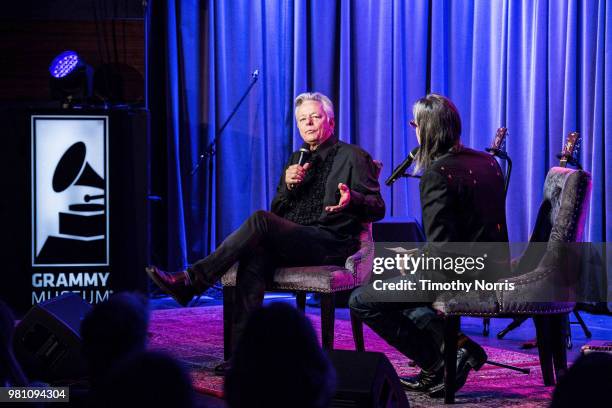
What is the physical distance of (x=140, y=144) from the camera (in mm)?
4613

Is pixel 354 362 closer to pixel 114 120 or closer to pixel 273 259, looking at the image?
pixel 273 259

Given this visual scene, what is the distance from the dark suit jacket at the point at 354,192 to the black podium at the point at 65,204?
1.12 meters

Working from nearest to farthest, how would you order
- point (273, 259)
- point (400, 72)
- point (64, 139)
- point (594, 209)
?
point (273, 259)
point (64, 139)
point (594, 209)
point (400, 72)

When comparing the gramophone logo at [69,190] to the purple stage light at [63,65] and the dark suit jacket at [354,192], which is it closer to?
the purple stage light at [63,65]

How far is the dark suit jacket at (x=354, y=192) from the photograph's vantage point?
371 cm

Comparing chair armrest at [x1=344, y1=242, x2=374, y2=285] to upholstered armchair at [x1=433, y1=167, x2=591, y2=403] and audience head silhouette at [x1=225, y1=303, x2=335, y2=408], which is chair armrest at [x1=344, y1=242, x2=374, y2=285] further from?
audience head silhouette at [x1=225, y1=303, x2=335, y2=408]

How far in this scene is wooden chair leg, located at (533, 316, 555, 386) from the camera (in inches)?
125

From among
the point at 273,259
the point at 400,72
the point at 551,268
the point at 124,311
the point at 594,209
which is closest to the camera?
the point at 124,311

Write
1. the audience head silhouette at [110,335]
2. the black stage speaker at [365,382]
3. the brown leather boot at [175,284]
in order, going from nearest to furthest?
the audience head silhouette at [110,335] < the black stage speaker at [365,382] < the brown leather boot at [175,284]

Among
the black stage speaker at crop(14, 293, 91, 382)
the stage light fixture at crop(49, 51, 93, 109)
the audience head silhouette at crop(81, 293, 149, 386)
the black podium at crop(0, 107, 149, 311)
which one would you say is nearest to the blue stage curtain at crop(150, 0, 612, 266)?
the stage light fixture at crop(49, 51, 93, 109)

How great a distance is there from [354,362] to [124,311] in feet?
2.42

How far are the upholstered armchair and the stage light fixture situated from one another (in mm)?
2873

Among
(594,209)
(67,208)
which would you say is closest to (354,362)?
(67,208)

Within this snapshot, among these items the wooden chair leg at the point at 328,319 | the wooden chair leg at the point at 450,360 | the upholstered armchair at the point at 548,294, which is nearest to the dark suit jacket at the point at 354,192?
the wooden chair leg at the point at 328,319
